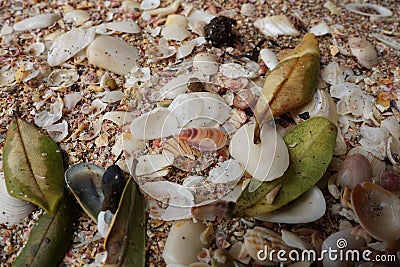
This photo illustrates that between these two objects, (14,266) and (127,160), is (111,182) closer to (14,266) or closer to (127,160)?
(127,160)

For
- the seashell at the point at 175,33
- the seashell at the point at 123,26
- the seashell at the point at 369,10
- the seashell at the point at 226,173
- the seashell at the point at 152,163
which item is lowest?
the seashell at the point at 226,173

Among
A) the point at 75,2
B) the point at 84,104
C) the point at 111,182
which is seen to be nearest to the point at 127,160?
the point at 111,182

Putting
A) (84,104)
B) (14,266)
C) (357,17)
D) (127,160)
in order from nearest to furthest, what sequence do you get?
(14,266)
(127,160)
(84,104)
(357,17)

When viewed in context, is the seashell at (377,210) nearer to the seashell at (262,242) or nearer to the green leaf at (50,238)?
the seashell at (262,242)

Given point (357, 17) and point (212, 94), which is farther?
point (357, 17)

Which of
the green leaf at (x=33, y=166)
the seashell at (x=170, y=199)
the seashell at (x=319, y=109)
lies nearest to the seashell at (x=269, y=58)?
the seashell at (x=319, y=109)

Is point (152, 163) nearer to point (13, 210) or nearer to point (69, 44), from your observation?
point (13, 210)
